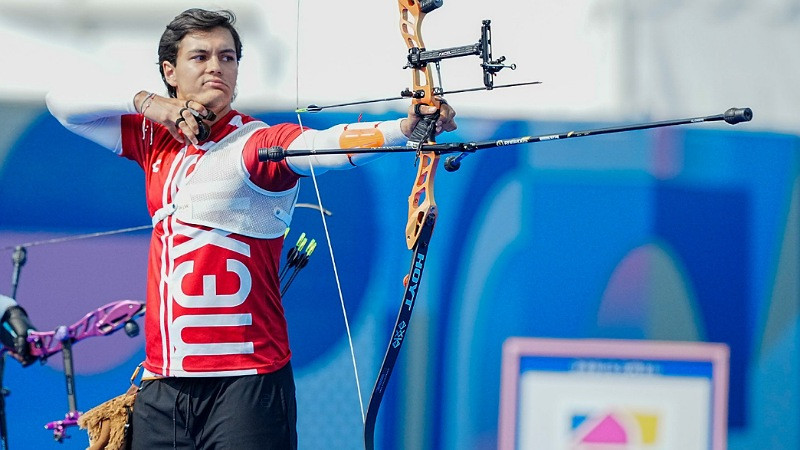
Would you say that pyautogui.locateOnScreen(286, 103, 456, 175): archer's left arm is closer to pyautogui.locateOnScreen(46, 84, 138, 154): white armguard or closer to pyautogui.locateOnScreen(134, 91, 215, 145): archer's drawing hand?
pyautogui.locateOnScreen(134, 91, 215, 145): archer's drawing hand

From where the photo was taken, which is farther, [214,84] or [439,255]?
[439,255]

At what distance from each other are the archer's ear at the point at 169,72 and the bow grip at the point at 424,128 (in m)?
0.52

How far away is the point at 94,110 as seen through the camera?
1.98 meters

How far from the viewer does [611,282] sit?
9.11ft

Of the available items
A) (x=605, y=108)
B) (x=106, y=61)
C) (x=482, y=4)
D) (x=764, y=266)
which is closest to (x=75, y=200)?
(x=106, y=61)

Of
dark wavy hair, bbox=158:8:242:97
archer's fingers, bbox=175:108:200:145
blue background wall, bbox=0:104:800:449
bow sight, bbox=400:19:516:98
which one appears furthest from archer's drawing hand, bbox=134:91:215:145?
blue background wall, bbox=0:104:800:449

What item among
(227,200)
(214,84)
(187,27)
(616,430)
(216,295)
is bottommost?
(616,430)

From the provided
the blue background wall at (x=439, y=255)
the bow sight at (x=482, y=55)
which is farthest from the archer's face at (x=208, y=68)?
the blue background wall at (x=439, y=255)

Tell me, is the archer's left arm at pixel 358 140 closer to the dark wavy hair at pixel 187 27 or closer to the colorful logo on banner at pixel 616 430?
the dark wavy hair at pixel 187 27

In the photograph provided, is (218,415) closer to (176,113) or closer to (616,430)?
(176,113)

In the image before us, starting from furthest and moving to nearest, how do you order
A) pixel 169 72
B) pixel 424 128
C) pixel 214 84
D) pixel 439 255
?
pixel 439 255 → pixel 169 72 → pixel 214 84 → pixel 424 128

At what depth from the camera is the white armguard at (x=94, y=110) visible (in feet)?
6.46

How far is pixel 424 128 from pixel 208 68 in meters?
0.45

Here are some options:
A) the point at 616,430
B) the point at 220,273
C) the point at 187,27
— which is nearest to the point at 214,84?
the point at 187,27
